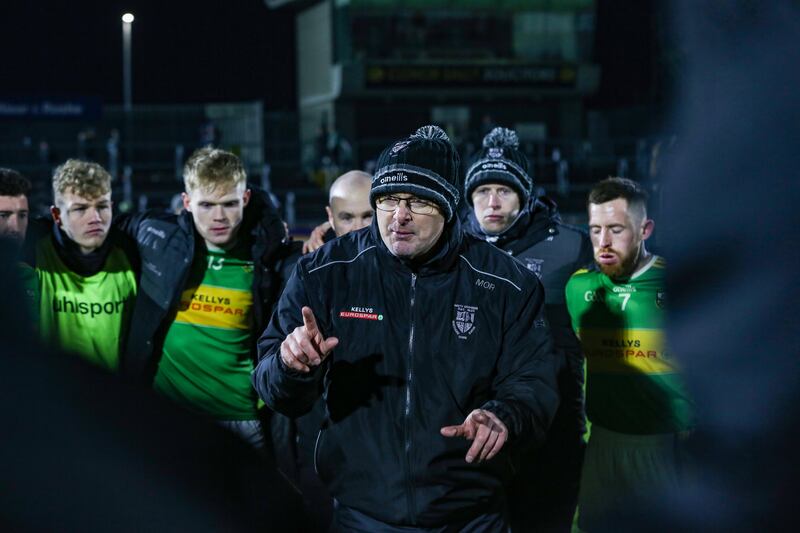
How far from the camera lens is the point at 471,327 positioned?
3207 millimetres

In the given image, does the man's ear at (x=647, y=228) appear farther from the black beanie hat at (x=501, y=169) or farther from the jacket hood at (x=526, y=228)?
the black beanie hat at (x=501, y=169)

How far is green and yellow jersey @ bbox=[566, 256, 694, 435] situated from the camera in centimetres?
472

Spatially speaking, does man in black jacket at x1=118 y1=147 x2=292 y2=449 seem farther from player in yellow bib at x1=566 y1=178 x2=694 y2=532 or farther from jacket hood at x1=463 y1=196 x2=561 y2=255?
player in yellow bib at x1=566 y1=178 x2=694 y2=532

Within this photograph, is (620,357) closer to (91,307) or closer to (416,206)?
(416,206)

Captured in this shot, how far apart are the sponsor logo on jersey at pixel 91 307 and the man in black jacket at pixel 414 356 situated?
6.01ft

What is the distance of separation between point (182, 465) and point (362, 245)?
7.54ft

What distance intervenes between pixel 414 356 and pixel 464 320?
0.18 metres

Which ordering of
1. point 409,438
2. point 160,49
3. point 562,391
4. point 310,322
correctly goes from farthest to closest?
1. point 160,49
2. point 562,391
3. point 409,438
4. point 310,322

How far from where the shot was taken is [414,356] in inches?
125

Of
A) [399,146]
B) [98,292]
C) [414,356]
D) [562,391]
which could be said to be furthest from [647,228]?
[98,292]

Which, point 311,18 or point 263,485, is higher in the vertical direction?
point 311,18

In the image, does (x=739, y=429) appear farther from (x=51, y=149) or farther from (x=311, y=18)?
(x=311, y=18)

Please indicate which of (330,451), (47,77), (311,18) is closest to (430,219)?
(330,451)

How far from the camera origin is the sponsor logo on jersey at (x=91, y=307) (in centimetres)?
484
